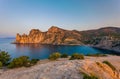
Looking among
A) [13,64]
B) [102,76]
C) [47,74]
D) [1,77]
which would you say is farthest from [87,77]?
[13,64]

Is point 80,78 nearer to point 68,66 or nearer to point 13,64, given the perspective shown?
point 68,66

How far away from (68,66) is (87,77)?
5555mm

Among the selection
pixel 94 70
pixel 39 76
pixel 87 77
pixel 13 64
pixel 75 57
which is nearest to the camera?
pixel 87 77

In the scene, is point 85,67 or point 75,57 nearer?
point 85,67

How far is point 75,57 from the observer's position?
40.8 meters

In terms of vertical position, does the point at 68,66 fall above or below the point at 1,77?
above

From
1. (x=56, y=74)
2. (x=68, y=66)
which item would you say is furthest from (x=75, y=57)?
(x=56, y=74)

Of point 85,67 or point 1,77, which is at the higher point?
point 85,67

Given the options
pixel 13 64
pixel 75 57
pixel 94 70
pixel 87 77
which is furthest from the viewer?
pixel 75 57

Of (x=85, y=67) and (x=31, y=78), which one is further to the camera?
(x=85, y=67)

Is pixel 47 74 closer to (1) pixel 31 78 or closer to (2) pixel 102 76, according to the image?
(1) pixel 31 78

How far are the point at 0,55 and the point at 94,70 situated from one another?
27.3 meters

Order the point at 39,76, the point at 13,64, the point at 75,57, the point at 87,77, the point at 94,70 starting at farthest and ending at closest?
1. the point at 75,57
2. the point at 13,64
3. the point at 94,70
4. the point at 39,76
5. the point at 87,77

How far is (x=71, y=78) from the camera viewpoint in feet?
69.7
